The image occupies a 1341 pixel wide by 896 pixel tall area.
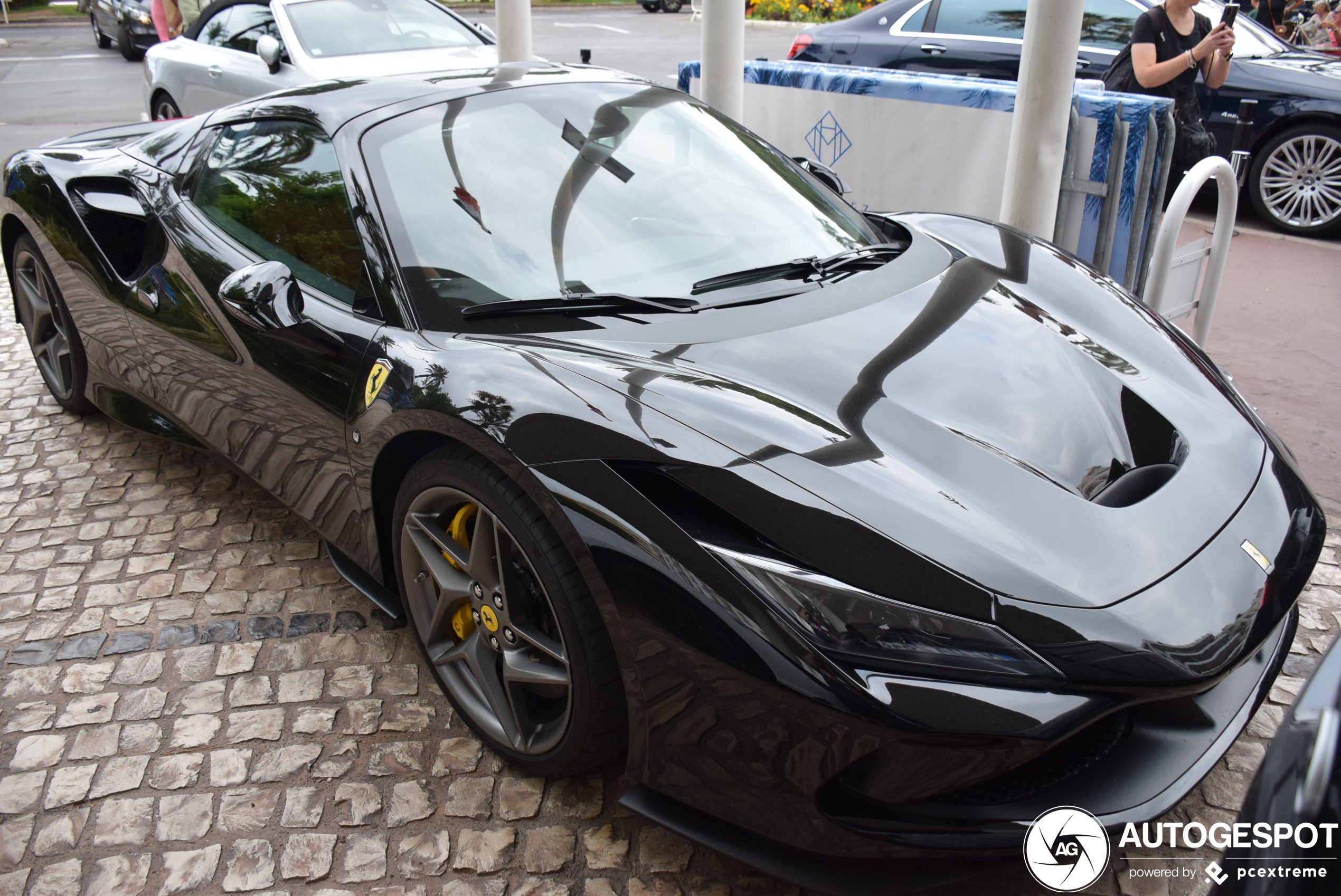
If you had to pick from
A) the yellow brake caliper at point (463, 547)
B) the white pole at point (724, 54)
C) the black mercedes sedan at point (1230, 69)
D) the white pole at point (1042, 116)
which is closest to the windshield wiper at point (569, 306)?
the yellow brake caliper at point (463, 547)

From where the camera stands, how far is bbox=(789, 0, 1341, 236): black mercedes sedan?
6.14 metres

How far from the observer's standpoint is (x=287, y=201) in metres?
2.65

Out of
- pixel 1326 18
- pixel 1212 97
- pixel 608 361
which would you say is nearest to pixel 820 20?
pixel 1326 18

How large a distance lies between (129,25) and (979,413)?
18.7m

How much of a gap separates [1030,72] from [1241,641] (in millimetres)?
2713

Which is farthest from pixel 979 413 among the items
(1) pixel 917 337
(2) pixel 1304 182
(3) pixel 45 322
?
(2) pixel 1304 182

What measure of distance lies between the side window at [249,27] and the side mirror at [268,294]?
5909mm

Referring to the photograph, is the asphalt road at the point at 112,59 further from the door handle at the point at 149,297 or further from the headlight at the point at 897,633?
the headlight at the point at 897,633

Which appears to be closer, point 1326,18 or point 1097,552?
point 1097,552

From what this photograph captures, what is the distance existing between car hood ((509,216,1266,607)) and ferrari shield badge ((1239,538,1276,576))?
2.2 inches

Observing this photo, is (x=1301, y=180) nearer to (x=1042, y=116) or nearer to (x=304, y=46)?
(x=1042, y=116)

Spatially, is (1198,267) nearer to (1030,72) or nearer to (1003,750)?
(1030,72)

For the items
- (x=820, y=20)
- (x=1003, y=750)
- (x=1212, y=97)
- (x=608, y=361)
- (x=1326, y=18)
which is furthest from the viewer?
(x=820, y=20)

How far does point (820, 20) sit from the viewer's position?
20.1 metres
